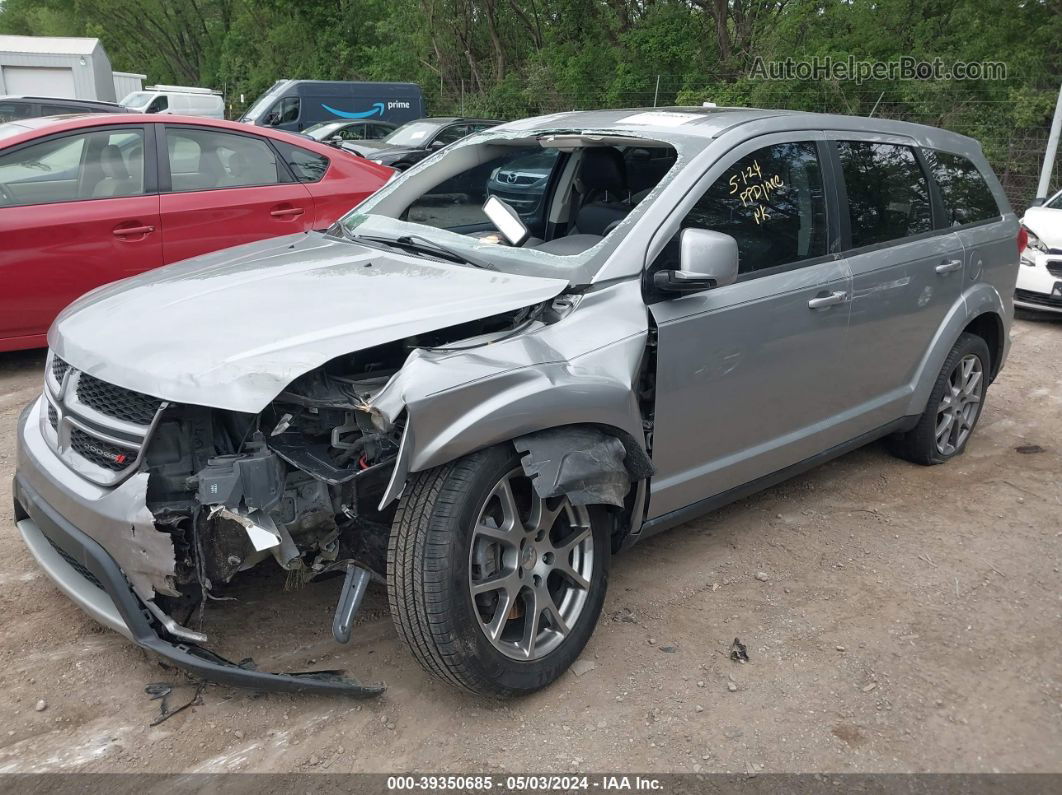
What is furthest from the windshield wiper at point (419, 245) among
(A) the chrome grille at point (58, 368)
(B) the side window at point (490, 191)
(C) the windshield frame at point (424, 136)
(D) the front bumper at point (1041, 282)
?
(C) the windshield frame at point (424, 136)

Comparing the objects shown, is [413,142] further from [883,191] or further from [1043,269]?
[883,191]

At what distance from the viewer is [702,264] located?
10.1 feet

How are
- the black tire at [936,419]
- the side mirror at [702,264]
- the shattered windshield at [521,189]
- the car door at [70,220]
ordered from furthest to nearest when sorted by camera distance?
1. the car door at [70,220]
2. the black tire at [936,419]
3. the shattered windshield at [521,189]
4. the side mirror at [702,264]

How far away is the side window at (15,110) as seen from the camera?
11.6 meters

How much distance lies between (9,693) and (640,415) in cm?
221

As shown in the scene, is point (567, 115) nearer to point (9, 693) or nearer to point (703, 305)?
point (703, 305)

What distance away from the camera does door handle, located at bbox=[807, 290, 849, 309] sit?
147 inches

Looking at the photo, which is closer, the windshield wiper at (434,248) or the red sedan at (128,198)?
the windshield wiper at (434,248)

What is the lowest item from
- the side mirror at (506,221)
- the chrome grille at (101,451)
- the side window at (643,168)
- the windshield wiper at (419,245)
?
the chrome grille at (101,451)

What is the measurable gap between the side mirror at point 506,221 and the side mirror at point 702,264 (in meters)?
0.82

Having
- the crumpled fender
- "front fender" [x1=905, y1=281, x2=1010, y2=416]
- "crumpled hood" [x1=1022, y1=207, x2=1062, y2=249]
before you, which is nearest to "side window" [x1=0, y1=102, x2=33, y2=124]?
the crumpled fender

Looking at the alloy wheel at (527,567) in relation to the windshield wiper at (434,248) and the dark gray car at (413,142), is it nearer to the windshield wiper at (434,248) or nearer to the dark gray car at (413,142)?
the windshield wiper at (434,248)

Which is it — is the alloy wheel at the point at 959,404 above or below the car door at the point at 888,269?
below

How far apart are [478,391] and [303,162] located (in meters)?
4.69
